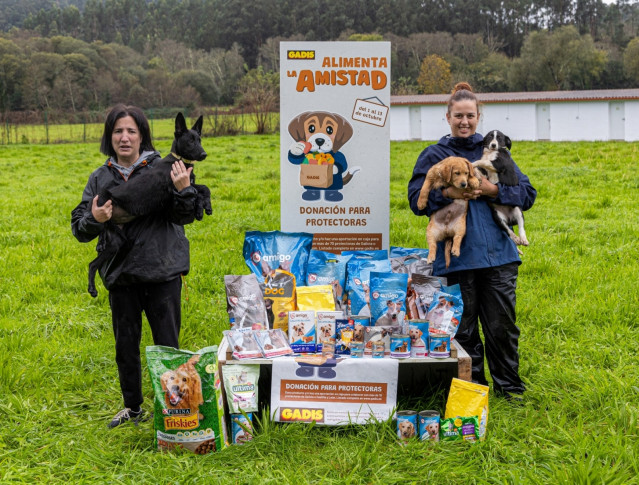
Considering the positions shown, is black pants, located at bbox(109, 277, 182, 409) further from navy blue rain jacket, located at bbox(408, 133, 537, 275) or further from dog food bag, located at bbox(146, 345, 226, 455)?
navy blue rain jacket, located at bbox(408, 133, 537, 275)

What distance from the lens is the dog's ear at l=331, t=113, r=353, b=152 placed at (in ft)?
14.4

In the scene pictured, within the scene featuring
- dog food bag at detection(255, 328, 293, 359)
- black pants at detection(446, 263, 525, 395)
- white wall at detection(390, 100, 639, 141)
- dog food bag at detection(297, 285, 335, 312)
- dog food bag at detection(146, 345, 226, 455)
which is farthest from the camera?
white wall at detection(390, 100, 639, 141)

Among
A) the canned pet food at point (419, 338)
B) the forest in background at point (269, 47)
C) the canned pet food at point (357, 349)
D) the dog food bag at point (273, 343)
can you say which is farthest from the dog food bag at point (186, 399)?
the forest in background at point (269, 47)

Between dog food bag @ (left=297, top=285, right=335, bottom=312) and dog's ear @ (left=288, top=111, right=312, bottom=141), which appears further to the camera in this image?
dog's ear @ (left=288, top=111, right=312, bottom=141)

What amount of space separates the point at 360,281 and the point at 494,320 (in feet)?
2.63

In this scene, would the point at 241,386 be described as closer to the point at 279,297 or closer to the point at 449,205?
the point at 279,297

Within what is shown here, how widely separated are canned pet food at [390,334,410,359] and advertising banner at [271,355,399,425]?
97 mm

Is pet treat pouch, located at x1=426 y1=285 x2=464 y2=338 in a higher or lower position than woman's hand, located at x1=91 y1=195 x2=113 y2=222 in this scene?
lower

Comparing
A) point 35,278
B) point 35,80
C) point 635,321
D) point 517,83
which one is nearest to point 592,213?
point 635,321

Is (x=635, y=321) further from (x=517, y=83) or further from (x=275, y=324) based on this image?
(x=517, y=83)

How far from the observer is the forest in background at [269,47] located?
47.8 meters

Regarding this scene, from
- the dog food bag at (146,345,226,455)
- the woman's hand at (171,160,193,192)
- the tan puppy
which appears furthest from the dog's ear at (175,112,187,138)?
the tan puppy

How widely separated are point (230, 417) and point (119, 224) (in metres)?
1.19

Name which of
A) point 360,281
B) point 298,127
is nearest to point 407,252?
point 360,281
